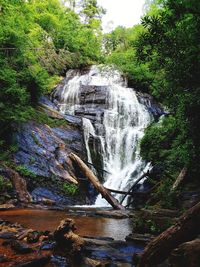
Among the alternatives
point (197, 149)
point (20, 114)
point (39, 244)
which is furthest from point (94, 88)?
point (39, 244)

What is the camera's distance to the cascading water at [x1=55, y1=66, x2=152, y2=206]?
17.5 metres

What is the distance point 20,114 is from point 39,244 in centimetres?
940

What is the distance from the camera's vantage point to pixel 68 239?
538 cm

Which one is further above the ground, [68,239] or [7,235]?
[68,239]

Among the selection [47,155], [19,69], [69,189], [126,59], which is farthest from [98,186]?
[126,59]

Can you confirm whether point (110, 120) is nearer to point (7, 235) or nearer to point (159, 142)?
point (159, 142)

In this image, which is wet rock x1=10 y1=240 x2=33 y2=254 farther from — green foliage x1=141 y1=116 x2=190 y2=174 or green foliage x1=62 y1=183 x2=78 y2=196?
green foliage x1=141 y1=116 x2=190 y2=174

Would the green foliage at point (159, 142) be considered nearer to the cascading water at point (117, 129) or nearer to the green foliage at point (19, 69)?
the cascading water at point (117, 129)

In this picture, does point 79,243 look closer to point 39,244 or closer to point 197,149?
point 39,244

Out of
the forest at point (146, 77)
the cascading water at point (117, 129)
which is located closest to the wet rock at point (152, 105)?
the cascading water at point (117, 129)

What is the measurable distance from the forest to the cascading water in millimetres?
1074

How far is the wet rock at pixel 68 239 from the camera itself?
5.22 meters

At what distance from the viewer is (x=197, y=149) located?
289 inches

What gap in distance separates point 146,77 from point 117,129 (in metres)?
9.38
